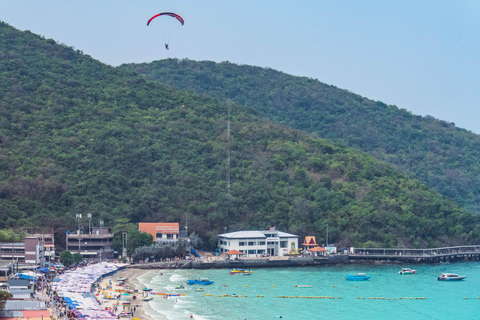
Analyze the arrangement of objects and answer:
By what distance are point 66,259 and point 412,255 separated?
43.5 m

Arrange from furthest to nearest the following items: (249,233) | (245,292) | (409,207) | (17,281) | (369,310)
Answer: (409,207) → (249,233) → (245,292) → (369,310) → (17,281)

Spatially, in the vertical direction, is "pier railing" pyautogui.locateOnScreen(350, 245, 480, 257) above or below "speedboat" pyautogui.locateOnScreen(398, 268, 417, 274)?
above

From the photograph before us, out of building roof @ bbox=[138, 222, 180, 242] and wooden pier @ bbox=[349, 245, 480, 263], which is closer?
building roof @ bbox=[138, 222, 180, 242]

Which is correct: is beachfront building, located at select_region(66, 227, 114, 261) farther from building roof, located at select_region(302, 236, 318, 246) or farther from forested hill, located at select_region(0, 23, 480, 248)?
building roof, located at select_region(302, 236, 318, 246)

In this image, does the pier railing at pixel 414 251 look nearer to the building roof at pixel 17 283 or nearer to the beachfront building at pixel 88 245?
the beachfront building at pixel 88 245

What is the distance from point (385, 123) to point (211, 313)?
134984 millimetres

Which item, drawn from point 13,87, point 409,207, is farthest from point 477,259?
point 13,87

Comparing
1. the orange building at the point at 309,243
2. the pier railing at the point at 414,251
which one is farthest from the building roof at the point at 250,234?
the pier railing at the point at 414,251

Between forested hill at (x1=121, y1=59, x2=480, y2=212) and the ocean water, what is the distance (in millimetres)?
76480

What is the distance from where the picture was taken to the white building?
290 feet

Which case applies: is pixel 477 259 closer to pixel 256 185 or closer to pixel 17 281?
pixel 256 185

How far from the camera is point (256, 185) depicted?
100 metres

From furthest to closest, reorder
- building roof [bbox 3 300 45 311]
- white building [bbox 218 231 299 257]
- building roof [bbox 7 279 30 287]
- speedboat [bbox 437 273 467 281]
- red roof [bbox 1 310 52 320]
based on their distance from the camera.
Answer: white building [bbox 218 231 299 257] → speedboat [bbox 437 273 467 281] → building roof [bbox 7 279 30 287] → building roof [bbox 3 300 45 311] → red roof [bbox 1 310 52 320]

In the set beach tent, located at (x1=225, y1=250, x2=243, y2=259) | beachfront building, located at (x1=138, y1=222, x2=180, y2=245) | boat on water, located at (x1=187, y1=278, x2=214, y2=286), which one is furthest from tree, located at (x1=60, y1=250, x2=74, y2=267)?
beach tent, located at (x1=225, y1=250, x2=243, y2=259)
